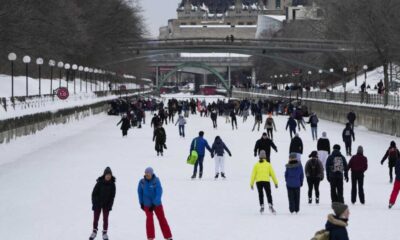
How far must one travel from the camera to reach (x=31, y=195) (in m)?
20.0

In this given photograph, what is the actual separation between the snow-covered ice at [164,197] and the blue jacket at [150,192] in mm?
1257

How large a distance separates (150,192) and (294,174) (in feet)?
13.6

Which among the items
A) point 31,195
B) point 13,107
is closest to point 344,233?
point 31,195

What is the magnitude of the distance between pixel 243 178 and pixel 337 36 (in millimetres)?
69601

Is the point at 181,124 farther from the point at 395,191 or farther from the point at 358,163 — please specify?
the point at 395,191

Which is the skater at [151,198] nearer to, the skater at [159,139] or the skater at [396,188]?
the skater at [396,188]

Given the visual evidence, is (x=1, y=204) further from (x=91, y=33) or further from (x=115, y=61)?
(x=115, y=61)

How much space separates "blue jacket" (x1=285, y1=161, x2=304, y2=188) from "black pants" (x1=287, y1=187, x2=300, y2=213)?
0.48 ft

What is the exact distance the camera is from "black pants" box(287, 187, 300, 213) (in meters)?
16.7

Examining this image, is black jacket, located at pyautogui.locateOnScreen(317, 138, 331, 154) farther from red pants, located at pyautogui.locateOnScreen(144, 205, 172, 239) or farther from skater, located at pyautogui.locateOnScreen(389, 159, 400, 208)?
red pants, located at pyautogui.locateOnScreen(144, 205, 172, 239)

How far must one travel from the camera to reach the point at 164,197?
1950 cm

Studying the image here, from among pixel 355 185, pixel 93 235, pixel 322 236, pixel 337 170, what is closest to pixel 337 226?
pixel 322 236

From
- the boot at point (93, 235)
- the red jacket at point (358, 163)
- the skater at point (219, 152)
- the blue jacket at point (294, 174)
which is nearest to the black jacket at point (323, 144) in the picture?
the skater at point (219, 152)

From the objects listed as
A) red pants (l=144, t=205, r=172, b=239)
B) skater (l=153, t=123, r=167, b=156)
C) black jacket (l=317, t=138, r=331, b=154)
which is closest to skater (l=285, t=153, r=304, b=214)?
red pants (l=144, t=205, r=172, b=239)
